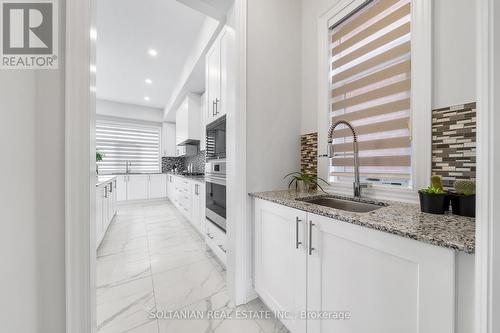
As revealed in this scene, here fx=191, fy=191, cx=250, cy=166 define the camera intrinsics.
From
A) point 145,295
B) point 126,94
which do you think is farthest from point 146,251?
point 126,94

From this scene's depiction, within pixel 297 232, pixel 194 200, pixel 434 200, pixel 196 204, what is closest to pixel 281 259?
pixel 297 232

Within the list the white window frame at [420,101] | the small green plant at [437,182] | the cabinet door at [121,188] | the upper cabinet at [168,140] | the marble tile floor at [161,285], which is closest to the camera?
the small green plant at [437,182]

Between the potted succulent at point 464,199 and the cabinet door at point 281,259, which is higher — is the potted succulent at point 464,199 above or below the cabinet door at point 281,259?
above

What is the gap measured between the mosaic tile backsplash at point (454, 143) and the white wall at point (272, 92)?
0.93 m

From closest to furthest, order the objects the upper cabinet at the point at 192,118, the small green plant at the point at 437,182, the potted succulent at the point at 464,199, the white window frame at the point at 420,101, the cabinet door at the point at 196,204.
A: the potted succulent at the point at 464,199, the small green plant at the point at 437,182, the white window frame at the point at 420,101, the cabinet door at the point at 196,204, the upper cabinet at the point at 192,118

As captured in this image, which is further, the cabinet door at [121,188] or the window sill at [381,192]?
the cabinet door at [121,188]

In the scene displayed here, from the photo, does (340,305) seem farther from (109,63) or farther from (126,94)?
(126,94)

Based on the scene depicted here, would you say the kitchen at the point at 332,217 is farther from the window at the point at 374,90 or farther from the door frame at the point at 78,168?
the door frame at the point at 78,168

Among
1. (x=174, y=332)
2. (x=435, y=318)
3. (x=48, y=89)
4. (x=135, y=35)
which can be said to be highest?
(x=135, y=35)

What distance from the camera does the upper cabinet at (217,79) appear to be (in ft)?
6.20

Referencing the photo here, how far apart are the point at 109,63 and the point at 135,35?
115 centimetres

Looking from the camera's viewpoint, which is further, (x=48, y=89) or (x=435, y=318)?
(x=48, y=89)

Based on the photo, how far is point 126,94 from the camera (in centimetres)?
479
